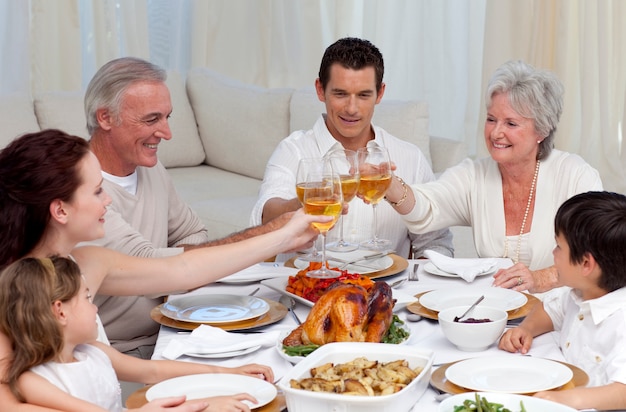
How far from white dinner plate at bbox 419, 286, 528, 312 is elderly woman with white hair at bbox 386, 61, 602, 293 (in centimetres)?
59

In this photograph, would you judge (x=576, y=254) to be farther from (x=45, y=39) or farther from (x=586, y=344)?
(x=45, y=39)

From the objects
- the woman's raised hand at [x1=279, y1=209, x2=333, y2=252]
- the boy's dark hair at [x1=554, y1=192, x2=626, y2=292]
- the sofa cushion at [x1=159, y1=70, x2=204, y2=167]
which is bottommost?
the sofa cushion at [x1=159, y1=70, x2=204, y2=167]

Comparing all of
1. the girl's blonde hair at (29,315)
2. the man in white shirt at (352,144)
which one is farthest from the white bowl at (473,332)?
the man in white shirt at (352,144)

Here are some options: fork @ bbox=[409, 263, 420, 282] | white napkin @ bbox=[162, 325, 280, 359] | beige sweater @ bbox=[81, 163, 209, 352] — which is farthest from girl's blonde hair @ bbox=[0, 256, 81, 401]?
fork @ bbox=[409, 263, 420, 282]

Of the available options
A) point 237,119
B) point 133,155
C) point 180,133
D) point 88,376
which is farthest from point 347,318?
point 180,133

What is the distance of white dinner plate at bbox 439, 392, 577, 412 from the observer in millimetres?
1473

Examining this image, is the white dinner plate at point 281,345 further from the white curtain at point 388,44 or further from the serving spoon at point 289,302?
the white curtain at point 388,44

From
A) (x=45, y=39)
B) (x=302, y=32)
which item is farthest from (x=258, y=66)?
(x=45, y=39)

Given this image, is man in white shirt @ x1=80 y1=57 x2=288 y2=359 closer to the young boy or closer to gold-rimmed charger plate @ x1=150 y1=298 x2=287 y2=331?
gold-rimmed charger plate @ x1=150 y1=298 x2=287 y2=331

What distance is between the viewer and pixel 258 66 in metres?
6.40

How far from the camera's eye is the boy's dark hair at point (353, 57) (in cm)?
316

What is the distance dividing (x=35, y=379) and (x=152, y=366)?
0.29 metres

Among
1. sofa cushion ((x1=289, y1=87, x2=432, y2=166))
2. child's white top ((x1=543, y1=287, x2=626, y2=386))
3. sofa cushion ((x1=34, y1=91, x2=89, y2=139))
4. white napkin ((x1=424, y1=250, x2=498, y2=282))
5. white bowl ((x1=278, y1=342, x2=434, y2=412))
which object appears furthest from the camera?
sofa cushion ((x1=34, y1=91, x2=89, y2=139))

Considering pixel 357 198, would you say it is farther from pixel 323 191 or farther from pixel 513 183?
pixel 323 191
